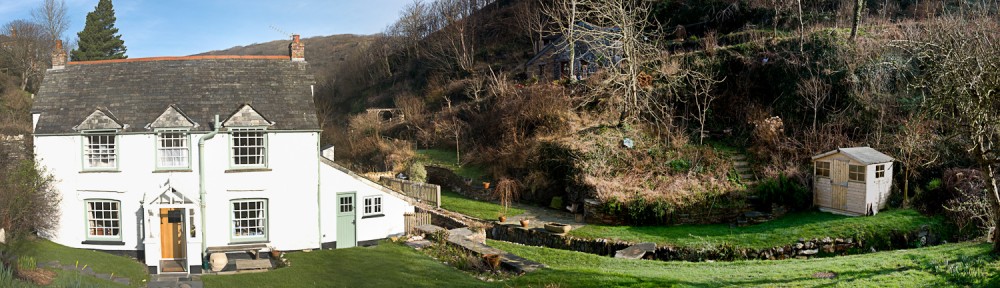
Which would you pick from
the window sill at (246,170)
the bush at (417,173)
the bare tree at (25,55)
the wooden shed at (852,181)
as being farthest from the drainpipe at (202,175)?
the bare tree at (25,55)

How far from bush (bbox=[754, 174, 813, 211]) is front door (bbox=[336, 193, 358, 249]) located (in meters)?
13.8

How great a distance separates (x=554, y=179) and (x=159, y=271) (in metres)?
14.5

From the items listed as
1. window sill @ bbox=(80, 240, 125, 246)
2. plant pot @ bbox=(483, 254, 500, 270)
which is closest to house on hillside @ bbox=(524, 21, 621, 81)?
plant pot @ bbox=(483, 254, 500, 270)

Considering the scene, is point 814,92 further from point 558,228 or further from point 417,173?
point 417,173

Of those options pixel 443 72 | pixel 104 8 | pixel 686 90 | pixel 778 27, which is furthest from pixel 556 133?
pixel 104 8

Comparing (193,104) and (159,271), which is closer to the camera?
(159,271)

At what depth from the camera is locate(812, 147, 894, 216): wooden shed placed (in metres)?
20.0

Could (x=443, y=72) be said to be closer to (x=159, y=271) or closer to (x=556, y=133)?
(x=556, y=133)

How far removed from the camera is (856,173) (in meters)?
20.3

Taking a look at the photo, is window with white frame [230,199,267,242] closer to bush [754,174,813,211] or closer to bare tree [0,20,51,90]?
bush [754,174,813,211]

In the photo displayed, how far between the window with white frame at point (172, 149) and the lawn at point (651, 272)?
4.49 meters

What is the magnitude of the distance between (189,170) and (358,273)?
21.6 ft

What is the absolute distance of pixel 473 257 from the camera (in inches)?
623

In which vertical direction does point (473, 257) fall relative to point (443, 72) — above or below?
below
